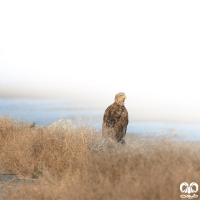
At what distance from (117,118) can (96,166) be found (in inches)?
187

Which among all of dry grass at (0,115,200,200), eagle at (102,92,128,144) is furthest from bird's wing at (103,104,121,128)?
dry grass at (0,115,200,200)

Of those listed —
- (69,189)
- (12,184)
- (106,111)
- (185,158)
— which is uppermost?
(106,111)

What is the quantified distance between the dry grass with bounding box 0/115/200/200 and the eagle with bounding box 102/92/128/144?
1287 millimetres

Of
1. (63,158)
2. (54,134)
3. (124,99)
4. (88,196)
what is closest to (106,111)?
(124,99)

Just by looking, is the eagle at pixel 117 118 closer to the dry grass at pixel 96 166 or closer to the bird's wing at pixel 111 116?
the bird's wing at pixel 111 116

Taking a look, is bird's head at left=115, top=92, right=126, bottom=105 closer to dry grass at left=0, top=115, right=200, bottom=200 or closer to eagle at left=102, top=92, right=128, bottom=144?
eagle at left=102, top=92, right=128, bottom=144

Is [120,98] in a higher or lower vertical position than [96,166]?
higher

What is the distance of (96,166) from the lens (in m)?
5.72

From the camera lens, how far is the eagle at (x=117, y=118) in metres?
10.3

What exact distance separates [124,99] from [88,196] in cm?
611

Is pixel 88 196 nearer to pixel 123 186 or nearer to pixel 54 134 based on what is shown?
pixel 123 186

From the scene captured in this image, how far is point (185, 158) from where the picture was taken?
5.34 m

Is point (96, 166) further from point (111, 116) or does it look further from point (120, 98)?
point (120, 98)

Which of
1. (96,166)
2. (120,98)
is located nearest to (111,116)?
(120,98)
